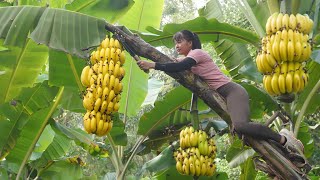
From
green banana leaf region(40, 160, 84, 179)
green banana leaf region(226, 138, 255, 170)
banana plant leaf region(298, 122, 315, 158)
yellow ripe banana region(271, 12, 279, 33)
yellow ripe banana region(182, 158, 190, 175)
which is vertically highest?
yellow ripe banana region(271, 12, 279, 33)

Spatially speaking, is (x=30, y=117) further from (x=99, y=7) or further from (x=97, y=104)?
(x=97, y=104)

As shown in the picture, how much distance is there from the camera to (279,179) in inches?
99.3

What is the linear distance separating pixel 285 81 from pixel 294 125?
99 cm

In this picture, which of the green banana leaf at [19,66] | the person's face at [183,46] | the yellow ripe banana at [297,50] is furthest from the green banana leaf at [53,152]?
the yellow ripe banana at [297,50]

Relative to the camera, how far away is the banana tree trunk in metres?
2.45

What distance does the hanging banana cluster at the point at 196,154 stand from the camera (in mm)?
2695

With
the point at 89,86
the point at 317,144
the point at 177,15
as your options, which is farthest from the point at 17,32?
the point at 177,15

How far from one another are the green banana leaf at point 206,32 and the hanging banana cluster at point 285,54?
0.72 meters

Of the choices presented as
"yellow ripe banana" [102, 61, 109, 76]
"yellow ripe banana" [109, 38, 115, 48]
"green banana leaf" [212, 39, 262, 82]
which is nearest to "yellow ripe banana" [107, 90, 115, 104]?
"yellow ripe banana" [102, 61, 109, 76]

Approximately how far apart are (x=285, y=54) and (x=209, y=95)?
50 centimetres

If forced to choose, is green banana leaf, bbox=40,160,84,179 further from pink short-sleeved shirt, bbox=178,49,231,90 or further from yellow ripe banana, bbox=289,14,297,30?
yellow ripe banana, bbox=289,14,297,30

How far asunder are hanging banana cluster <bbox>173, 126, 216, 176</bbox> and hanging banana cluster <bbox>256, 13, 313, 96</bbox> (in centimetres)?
53

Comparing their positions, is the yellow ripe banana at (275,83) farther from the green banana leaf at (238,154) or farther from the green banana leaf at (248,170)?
the green banana leaf at (248,170)

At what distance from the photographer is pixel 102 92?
2125mm
